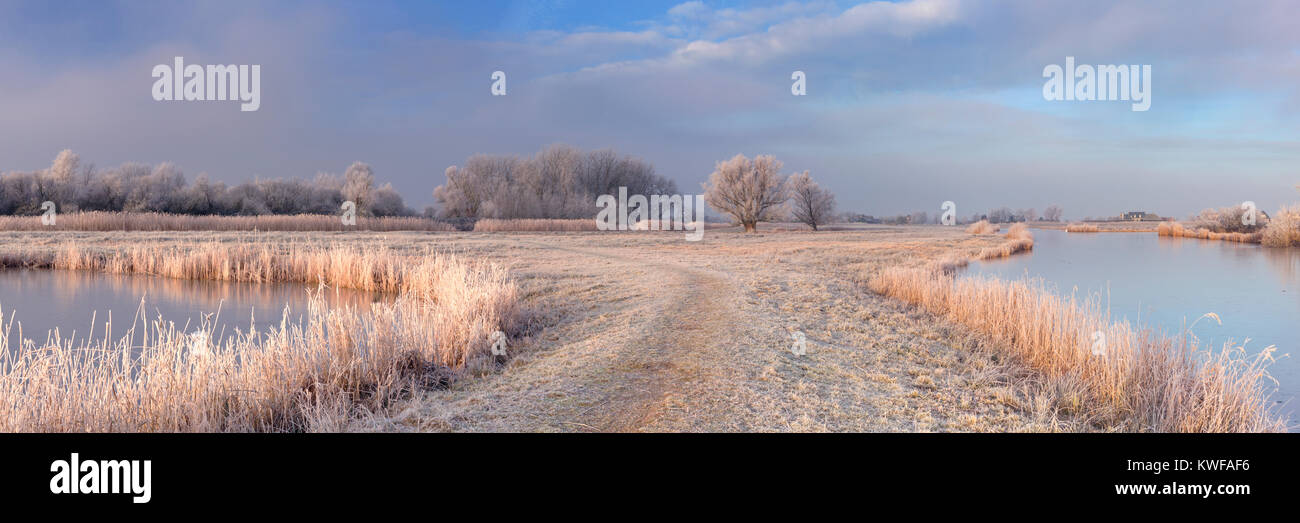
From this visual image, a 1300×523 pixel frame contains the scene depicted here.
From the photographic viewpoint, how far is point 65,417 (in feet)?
16.2

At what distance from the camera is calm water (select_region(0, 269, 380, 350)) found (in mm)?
11648

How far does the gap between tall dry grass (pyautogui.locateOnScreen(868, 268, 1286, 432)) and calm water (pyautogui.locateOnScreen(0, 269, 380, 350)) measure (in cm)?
989

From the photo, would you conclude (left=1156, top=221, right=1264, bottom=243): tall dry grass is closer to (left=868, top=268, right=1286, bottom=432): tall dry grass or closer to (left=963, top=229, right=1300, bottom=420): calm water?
(left=963, top=229, right=1300, bottom=420): calm water

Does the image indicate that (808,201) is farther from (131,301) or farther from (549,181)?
(131,301)

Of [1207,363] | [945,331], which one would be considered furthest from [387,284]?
[1207,363]

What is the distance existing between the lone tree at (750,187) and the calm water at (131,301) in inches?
1156

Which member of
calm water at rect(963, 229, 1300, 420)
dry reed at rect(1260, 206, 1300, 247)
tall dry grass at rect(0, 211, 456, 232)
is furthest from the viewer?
tall dry grass at rect(0, 211, 456, 232)

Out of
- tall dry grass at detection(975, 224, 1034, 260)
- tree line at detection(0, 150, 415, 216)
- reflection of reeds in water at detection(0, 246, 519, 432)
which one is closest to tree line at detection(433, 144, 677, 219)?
tree line at detection(0, 150, 415, 216)

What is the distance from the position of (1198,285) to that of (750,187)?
25979 mm

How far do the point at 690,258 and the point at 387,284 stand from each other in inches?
329

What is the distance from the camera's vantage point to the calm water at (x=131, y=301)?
11648 millimetres

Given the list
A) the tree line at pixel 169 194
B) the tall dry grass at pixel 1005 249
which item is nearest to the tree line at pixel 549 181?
the tree line at pixel 169 194

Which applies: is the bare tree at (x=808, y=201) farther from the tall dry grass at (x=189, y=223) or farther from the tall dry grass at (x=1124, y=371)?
the tall dry grass at (x=1124, y=371)
